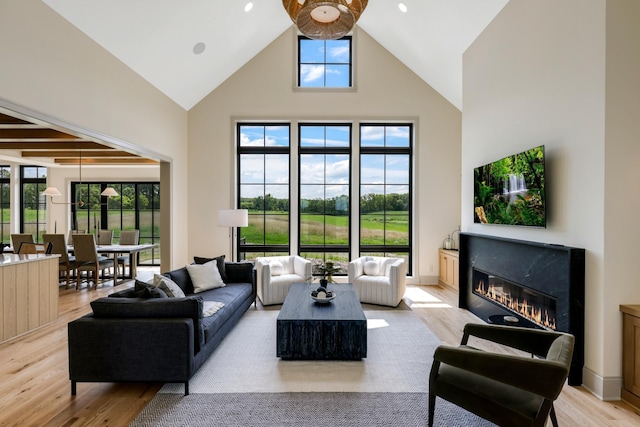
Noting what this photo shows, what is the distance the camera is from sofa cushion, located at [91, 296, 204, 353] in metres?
2.63

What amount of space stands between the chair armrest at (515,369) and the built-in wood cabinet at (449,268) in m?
3.96

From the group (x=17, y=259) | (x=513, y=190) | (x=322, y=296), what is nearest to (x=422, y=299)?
(x=322, y=296)

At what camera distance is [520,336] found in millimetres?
2312

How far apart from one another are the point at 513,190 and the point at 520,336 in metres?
1.73

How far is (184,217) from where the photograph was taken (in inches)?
248

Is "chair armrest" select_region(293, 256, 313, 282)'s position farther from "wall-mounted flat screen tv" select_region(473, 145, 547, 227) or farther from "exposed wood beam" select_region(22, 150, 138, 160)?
"exposed wood beam" select_region(22, 150, 138, 160)

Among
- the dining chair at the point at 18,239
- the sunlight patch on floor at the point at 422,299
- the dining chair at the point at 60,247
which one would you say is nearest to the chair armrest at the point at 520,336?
the sunlight patch on floor at the point at 422,299

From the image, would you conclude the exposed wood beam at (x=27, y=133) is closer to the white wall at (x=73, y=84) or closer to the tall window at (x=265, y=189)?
the white wall at (x=73, y=84)

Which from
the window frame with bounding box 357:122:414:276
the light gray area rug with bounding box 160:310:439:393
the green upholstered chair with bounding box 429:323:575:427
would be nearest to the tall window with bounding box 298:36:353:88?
the window frame with bounding box 357:122:414:276

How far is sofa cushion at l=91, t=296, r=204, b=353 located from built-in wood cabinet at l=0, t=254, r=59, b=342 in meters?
1.92

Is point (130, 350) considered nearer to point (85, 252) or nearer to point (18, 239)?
point (85, 252)

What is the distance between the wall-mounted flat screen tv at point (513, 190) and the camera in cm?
311

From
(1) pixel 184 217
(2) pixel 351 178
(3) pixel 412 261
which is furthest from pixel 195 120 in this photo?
(3) pixel 412 261

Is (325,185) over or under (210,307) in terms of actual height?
over
